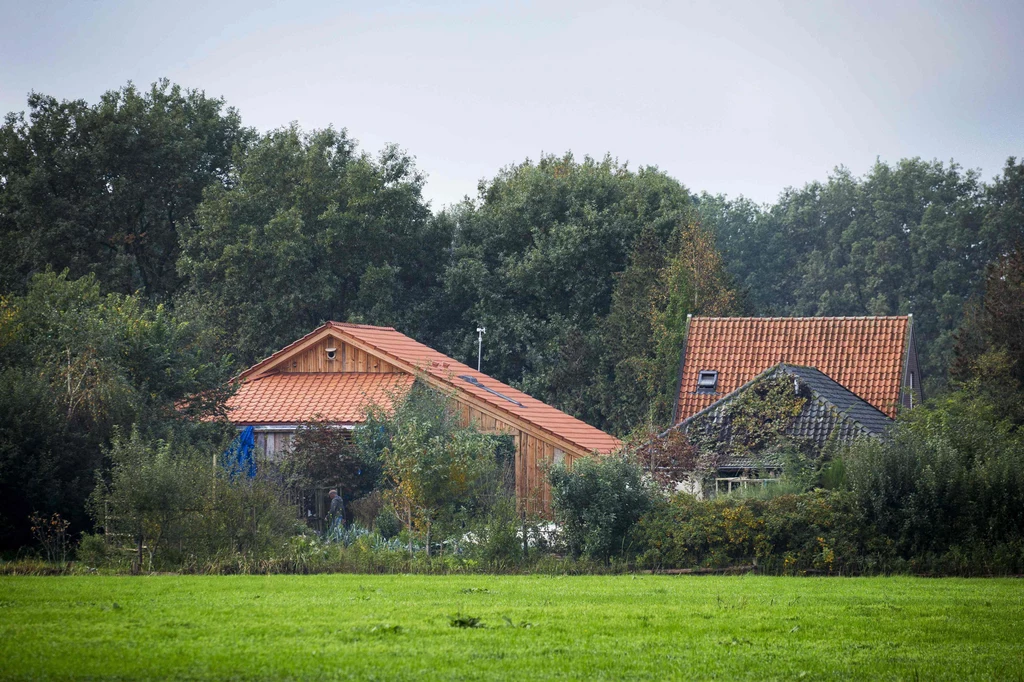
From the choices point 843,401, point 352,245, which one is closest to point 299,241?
point 352,245

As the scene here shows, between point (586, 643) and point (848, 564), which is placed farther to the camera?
point (848, 564)

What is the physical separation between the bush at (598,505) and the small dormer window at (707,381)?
51.8 feet

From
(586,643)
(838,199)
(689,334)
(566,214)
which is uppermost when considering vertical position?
(838,199)

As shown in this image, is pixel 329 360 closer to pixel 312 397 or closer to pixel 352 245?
pixel 312 397

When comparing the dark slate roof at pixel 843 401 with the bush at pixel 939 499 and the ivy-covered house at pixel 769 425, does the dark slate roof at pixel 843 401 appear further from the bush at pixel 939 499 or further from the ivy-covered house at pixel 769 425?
the bush at pixel 939 499

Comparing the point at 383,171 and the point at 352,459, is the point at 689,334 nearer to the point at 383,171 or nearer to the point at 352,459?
the point at 352,459

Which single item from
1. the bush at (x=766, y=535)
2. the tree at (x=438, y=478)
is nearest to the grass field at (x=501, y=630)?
the bush at (x=766, y=535)

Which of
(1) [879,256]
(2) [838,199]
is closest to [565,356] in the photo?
(1) [879,256]

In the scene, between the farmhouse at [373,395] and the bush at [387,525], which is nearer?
the bush at [387,525]

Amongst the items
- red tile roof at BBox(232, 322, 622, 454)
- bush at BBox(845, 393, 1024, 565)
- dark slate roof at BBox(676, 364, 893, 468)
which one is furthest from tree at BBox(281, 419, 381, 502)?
bush at BBox(845, 393, 1024, 565)

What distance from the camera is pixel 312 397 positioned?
37.4 metres

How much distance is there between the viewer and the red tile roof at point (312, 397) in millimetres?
35562

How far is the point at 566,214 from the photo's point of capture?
177 feet

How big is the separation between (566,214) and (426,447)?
30600 mm
